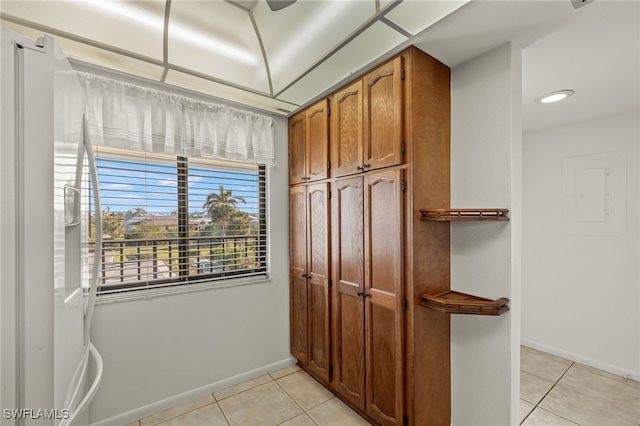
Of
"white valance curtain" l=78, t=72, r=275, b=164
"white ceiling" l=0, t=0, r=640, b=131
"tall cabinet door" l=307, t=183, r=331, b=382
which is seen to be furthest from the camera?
"tall cabinet door" l=307, t=183, r=331, b=382

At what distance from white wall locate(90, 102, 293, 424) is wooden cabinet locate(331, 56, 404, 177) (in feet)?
2.64

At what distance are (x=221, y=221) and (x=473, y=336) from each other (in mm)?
2049

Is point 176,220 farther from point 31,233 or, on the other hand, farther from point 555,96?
point 555,96

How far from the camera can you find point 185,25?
1607 millimetres

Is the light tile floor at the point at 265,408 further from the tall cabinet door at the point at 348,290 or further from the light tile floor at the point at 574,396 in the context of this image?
the light tile floor at the point at 574,396

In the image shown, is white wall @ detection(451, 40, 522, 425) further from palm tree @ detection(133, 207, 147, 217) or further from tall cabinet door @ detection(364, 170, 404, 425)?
palm tree @ detection(133, 207, 147, 217)

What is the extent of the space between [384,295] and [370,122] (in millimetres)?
1136

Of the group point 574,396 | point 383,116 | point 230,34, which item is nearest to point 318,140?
point 383,116

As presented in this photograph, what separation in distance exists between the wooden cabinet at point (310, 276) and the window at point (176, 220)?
32 centimetres

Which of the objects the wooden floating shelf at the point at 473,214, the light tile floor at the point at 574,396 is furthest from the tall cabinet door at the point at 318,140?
the light tile floor at the point at 574,396

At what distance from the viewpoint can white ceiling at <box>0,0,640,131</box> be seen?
137 centimetres

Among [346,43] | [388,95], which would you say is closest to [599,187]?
[388,95]

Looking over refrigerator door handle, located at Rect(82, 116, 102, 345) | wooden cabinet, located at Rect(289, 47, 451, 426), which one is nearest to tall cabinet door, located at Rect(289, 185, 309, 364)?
wooden cabinet, located at Rect(289, 47, 451, 426)

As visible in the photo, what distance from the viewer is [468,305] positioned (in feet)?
4.95
